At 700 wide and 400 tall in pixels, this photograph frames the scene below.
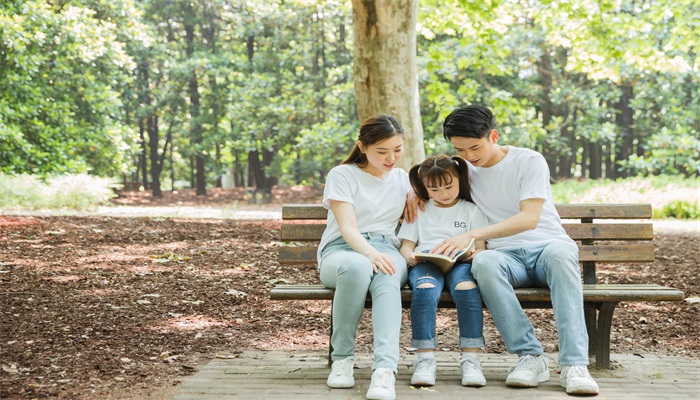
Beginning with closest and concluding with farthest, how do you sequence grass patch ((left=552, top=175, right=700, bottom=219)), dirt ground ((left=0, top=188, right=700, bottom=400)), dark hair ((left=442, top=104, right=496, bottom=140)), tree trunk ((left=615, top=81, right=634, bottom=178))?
dark hair ((left=442, top=104, right=496, bottom=140)) → dirt ground ((left=0, top=188, right=700, bottom=400)) → grass patch ((left=552, top=175, right=700, bottom=219)) → tree trunk ((left=615, top=81, right=634, bottom=178))

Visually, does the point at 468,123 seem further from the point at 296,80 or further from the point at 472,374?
the point at 296,80

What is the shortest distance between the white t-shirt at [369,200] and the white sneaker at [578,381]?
1166 mm

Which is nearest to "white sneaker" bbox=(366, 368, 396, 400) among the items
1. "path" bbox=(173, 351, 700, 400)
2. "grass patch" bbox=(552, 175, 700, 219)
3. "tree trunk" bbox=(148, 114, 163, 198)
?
"path" bbox=(173, 351, 700, 400)

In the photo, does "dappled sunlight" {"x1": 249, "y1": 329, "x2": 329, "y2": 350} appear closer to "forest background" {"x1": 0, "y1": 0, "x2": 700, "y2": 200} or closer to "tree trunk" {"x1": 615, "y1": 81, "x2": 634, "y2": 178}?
"forest background" {"x1": 0, "y1": 0, "x2": 700, "y2": 200}

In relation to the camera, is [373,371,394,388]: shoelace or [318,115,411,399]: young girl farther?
[318,115,411,399]: young girl

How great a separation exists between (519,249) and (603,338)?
0.73 metres

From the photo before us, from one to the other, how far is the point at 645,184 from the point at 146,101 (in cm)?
1989

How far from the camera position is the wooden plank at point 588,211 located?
15.1 feet

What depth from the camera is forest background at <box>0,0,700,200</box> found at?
43.2ft

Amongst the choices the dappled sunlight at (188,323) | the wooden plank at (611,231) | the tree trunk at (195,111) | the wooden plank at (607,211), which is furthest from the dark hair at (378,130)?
the tree trunk at (195,111)

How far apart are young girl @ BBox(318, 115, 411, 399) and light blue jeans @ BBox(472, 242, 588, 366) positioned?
47 cm

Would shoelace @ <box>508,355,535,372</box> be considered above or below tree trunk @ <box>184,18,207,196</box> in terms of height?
below

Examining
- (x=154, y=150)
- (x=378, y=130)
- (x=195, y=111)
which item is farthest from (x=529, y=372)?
(x=154, y=150)

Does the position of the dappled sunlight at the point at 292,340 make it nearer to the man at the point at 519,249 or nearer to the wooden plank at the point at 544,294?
the wooden plank at the point at 544,294
